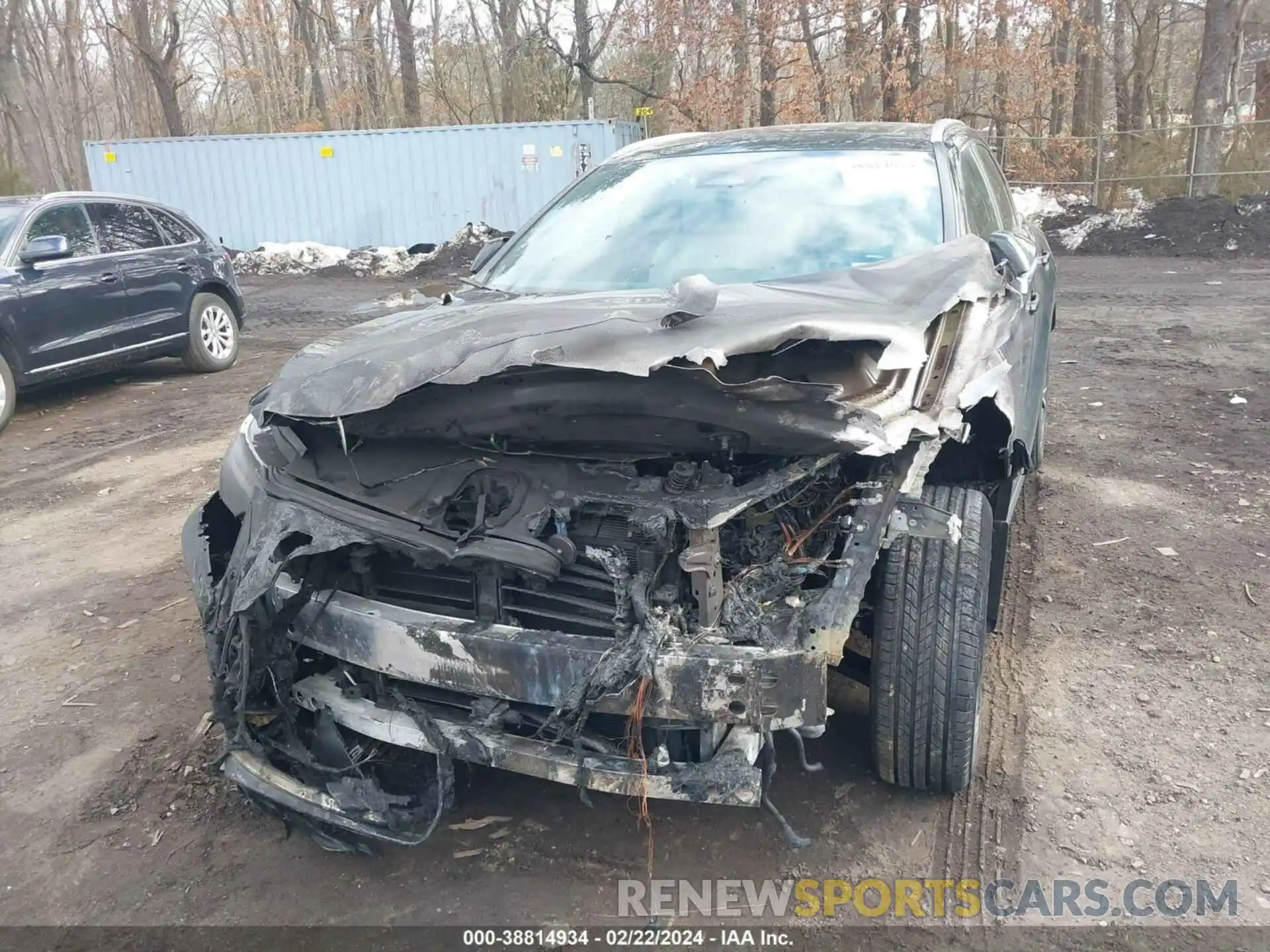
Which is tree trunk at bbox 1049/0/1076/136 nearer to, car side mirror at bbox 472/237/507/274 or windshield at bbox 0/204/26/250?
car side mirror at bbox 472/237/507/274

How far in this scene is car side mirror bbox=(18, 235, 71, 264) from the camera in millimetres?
6848

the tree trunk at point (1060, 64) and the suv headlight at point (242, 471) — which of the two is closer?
the suv headlight at point (242, 471)

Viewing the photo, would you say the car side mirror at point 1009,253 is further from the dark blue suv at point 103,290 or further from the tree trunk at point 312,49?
the tree trunk at point 312,49

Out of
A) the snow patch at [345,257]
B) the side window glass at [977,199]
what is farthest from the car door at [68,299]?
the snow patch at [345,257]

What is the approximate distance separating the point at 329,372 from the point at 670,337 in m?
0.99

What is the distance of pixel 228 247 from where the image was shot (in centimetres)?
1830

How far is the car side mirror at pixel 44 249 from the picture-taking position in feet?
22.5

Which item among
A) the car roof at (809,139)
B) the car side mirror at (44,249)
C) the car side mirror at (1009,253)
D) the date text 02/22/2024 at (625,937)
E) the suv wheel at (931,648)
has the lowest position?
the date text 02/22/2024 at (625,937)

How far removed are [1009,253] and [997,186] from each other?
1.77m

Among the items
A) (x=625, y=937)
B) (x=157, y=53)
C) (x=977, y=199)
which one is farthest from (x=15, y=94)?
(x=625, y=937)

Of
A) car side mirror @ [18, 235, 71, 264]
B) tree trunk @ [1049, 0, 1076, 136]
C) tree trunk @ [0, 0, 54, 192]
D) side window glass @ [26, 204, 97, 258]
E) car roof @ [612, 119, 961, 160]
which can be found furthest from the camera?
tree trunk @ [0, 0, 54, 192]

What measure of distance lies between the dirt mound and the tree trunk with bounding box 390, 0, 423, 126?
15.6 meters

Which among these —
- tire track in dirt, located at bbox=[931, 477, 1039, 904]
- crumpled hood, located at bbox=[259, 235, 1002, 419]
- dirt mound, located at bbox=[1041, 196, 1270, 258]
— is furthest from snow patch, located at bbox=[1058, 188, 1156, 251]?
crumpled hood, located at bbox=[259, 235, 1002, 419]

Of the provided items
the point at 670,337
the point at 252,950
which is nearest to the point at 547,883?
the point at 252,950
